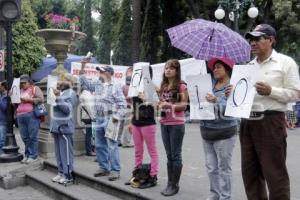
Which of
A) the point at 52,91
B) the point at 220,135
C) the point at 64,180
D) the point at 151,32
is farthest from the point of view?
the point at 151,32

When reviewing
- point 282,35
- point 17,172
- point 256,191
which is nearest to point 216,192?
point 256,191

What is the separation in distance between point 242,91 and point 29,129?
582 centimetres

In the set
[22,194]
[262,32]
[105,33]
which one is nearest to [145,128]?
[262,32]

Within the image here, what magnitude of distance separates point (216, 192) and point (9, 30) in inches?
247

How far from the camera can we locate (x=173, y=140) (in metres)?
6.09

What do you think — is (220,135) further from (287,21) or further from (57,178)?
(287,21)

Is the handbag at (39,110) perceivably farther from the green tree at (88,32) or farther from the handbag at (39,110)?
the green tree at (88,32)

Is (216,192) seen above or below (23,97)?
below

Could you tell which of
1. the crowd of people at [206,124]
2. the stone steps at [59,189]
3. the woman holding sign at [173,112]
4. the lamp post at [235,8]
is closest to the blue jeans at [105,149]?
the crowd of people at [206,124]

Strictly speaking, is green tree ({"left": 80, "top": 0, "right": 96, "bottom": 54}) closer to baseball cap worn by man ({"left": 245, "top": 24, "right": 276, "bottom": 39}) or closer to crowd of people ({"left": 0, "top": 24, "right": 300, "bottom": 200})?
crowd of people ({"left": 0, "top": 24, "right": 300, "bottom": 200})

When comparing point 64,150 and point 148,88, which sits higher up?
point 148,88

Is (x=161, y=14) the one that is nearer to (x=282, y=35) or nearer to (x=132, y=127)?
(x=282, y=35)

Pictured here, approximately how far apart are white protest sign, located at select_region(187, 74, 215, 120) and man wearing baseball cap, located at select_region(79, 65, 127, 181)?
210cm

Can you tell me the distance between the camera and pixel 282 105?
14.1ft
